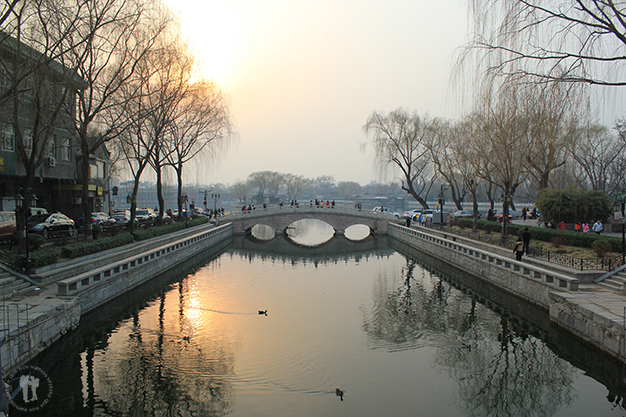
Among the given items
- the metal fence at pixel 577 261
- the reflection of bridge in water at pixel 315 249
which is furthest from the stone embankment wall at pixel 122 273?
the metal fence at pixel 577 261

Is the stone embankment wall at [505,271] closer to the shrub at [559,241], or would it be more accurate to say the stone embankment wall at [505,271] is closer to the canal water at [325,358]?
the canal water at [325,358]

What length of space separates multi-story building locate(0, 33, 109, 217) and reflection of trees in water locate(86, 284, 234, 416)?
8.51m

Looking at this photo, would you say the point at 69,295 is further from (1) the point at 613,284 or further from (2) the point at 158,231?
(1) the point at 613,284

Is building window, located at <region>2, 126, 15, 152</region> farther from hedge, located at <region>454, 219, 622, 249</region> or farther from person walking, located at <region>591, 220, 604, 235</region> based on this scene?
person walking, located at <region>591, 220, 604, 235</region>

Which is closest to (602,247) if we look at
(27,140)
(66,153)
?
(27,140)

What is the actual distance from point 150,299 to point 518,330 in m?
14.8

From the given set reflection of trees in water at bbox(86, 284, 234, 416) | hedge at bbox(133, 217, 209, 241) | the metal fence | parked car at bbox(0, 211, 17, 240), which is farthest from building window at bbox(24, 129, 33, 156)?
the metal fence

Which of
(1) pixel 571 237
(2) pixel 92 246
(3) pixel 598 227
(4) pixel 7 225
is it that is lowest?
(2) pixel 92 246

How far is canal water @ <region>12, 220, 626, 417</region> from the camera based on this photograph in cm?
960

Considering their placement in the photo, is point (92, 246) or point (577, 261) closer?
point (577, 261)

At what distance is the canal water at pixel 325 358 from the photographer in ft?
31.5

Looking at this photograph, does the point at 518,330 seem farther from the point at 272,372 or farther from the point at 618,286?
the point at 272,372

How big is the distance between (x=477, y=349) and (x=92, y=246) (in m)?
16.6

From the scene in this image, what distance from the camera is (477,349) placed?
12953mm
